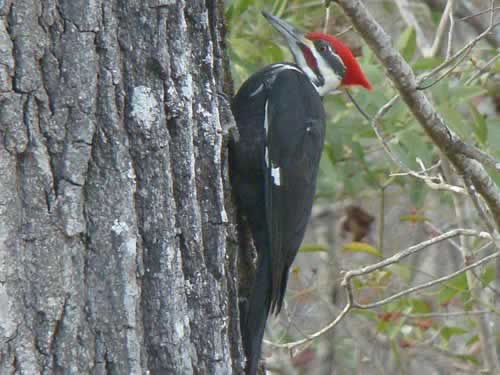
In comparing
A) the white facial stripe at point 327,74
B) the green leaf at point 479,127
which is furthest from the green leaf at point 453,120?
the white facial stripe at point 327,74

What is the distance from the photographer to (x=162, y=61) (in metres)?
2.07

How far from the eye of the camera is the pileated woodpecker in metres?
2.80

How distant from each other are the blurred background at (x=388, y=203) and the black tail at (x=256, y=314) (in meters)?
0.92

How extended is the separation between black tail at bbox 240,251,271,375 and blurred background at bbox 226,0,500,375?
0.92 meters

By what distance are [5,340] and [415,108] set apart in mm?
1568

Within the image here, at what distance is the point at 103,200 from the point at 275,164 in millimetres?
1244

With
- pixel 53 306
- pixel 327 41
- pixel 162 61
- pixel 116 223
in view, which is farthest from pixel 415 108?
pixel 53 306

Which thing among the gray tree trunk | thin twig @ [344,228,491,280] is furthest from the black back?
the gray tree trunk

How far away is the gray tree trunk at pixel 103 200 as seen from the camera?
71.6 inches

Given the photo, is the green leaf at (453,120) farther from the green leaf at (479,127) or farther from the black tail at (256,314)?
the black tail at (256,314)

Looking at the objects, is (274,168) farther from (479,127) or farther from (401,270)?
(401,270)

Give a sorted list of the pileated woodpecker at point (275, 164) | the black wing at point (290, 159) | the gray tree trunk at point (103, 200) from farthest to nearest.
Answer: the black wing at point (290, 159), the pileated woodpecker at point (275, 164), the gray tree trunk at point (103, 200)

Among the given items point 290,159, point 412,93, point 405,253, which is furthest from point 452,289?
point 412,93

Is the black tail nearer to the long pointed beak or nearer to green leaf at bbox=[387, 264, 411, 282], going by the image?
the long pointed beak
